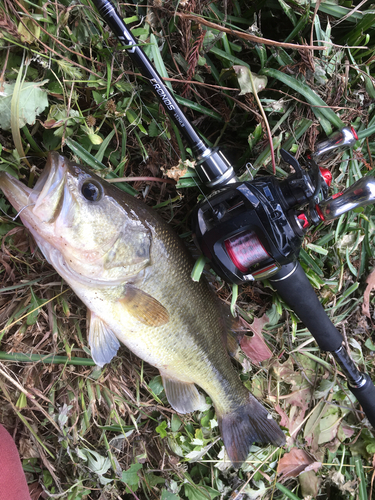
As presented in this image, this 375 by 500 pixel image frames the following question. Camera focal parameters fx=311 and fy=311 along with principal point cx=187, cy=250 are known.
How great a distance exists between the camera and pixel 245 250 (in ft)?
4.66

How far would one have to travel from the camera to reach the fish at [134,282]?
4.20ft

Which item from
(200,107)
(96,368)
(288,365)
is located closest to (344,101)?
(200,107)

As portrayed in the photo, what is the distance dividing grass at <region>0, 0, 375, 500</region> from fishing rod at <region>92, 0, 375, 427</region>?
173 mm

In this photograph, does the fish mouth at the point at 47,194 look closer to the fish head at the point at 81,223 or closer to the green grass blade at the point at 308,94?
the fish head at the point at 81,223

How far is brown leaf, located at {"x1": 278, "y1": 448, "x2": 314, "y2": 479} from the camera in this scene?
2.13 meters

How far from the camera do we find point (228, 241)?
4.66 ft

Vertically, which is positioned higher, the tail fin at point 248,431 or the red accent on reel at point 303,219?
the red accent on reel at point 303,219

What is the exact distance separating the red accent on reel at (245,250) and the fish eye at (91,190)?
1.98 feet

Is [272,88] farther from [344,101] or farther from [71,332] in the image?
[71,332]

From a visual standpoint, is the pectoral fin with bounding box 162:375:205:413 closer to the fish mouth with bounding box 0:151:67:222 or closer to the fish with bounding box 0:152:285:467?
the fish with bounding box 0:152:285:467

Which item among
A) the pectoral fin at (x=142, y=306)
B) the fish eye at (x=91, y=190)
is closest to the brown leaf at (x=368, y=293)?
the pectoral fin at (x=142, y=306)

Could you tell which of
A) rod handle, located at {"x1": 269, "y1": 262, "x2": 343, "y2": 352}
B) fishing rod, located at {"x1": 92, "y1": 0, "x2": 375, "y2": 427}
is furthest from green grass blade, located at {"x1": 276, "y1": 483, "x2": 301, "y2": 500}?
fishing rod, located at {"x1": 92, "y1": 0, "x2": 375, "y2": 427}

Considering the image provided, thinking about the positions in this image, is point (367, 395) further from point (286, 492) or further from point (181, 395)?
point (181, 395)

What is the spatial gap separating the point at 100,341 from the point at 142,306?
314mm
